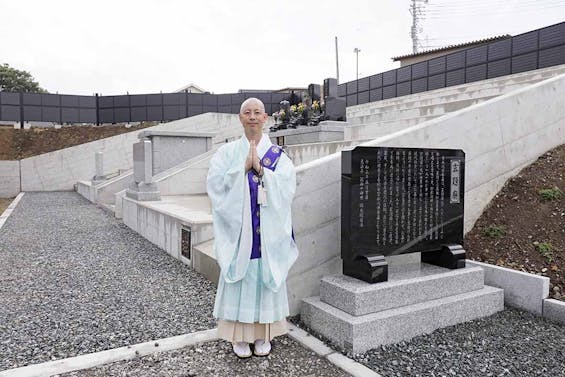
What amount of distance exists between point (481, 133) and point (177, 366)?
458 cm

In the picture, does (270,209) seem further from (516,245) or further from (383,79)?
(383,79)

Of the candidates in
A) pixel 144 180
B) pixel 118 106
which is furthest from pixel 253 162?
pixel 118 106

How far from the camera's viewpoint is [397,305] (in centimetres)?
360

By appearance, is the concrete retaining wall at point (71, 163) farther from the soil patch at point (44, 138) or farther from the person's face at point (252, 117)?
the person's face at point (252, 117)

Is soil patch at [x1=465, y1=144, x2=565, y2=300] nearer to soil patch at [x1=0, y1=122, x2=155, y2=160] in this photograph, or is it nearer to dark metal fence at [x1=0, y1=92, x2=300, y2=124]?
dark metal fence at [x1=0, y1=92, x2=300, y2=124]

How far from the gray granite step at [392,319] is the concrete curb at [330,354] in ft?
0.35

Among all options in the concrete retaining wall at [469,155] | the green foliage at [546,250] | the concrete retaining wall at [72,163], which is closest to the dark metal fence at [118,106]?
the concrete retaining wall at [72,163]

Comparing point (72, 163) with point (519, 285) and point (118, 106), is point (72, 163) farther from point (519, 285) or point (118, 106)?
point (519, 285)

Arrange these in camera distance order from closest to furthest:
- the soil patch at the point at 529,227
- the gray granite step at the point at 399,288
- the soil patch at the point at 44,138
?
the gray granite step at the point at 399,288, the soil patch at the point at 529,227, the soil patch at the point at 44,138

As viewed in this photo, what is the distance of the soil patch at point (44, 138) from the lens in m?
21.9

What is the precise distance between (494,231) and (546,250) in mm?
600

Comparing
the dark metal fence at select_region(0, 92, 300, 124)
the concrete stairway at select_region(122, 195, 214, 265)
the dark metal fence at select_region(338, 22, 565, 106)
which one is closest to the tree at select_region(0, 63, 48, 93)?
the dark metal fence at select_region(0, 92, 300, 124)

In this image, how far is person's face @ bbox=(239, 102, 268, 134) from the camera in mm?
3117

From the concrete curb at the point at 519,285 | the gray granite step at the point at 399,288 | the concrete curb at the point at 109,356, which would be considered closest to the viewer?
the concrete curb at the point at 109,356
